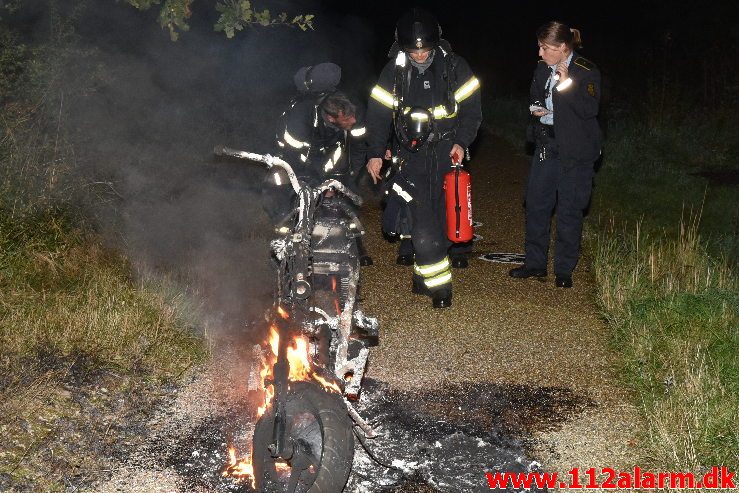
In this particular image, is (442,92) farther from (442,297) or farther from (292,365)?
(292,365)

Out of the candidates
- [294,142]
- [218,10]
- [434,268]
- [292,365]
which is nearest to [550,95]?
[434,268]

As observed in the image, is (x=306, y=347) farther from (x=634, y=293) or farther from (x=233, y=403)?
(x=634, y=293)

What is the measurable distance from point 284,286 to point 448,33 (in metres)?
37.6

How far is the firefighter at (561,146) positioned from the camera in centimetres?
669

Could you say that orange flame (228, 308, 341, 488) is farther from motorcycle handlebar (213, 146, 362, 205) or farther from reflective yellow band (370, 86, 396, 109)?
reflective yellow band (370, 86, 396, 109)

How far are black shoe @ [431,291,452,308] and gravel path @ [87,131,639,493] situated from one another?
0.08 m

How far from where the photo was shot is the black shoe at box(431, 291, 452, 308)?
666 centimetres

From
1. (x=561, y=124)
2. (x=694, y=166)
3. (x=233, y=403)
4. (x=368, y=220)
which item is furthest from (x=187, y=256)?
A: (x=694, y=166)

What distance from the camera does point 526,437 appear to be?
4633 millimetres

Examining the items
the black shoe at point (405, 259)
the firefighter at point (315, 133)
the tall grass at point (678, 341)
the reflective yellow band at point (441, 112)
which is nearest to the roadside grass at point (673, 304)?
the tall grass at point (678, 341)

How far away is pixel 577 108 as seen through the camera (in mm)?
6723

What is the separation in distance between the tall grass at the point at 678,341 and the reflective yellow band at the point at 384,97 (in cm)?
228

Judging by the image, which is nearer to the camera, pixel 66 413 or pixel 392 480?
pixel 392 480

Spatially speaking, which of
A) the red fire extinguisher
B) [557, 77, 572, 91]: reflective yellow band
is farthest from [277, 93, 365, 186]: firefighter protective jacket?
[557, 77, 572, 91]: reflective yellow band
